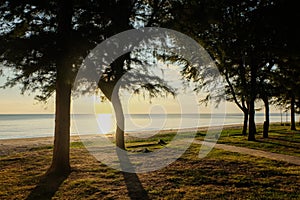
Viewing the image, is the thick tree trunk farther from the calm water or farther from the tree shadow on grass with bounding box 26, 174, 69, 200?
the calm water

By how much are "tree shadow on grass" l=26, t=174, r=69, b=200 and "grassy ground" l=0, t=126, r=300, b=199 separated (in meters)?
0.14

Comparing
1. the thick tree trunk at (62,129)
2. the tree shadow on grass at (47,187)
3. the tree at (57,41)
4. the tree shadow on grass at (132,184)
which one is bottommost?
the tree shadow on grass at (47,187)

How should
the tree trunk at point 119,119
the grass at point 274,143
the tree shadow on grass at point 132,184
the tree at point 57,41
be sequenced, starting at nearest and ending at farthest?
the tree shadow on grass at point 132,184 < the tree at point 57,41 < the grass at point 274,143 < the tree trunk at point 119,119

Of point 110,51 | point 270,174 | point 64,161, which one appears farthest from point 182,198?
point 110,51

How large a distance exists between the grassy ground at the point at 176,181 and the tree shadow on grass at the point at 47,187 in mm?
136

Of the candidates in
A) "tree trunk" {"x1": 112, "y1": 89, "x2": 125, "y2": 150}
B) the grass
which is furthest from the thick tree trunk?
the grass

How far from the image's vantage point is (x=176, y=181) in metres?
8.98

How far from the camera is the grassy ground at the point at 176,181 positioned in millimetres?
7551

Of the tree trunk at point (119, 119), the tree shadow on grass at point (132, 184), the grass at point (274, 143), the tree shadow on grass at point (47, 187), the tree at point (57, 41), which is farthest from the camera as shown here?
the tree trunk at point (119, 119)

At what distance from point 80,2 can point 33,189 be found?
6.93 meters

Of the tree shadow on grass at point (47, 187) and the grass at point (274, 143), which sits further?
the grass at point (274, 143)

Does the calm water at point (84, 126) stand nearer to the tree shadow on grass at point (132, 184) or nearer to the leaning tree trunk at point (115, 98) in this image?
the leaning tree trunk at point (115, 98)

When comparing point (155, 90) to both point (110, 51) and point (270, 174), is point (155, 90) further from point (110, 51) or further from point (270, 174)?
point (270, 174)

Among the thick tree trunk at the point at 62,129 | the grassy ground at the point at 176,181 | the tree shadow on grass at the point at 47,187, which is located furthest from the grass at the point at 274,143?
the tree shadow on grass at the point at 47,187
